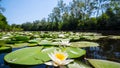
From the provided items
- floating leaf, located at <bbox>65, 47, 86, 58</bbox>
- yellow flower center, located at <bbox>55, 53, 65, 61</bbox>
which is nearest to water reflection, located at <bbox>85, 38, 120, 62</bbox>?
floating leaf, located at <bbox>65, 47, 86, 58</bbox>

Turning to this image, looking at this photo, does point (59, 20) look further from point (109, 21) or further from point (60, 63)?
→ point (60, 63)

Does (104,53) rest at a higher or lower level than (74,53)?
lower

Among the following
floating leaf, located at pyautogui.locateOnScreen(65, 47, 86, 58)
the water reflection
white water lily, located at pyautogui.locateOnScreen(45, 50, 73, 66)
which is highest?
white water lily, located at pyautogui.locateOnScreen(45, 50, 73, 66)

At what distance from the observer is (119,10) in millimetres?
20750

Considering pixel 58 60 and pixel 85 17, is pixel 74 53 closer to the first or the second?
pixel 58 60

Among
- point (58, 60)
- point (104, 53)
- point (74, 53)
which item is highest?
point (58, 60)

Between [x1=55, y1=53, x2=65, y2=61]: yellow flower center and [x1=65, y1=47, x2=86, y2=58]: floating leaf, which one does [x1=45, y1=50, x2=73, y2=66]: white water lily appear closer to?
[x1=55, y1=53, x2=65, y2=61]: yellow flower center

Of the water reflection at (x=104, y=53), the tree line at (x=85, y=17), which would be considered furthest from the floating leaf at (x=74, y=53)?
the tree line at (x=85, y=17)

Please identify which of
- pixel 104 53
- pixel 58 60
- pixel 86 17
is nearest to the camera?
pixel 58 60

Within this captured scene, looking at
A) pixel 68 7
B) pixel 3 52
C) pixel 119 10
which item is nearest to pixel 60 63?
pixel 3 52

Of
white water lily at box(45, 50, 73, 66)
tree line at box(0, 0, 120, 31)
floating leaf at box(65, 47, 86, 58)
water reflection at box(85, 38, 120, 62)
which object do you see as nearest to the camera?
white water lily at box(45, 50, 73, 66)


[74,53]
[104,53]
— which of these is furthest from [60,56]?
[104,53]

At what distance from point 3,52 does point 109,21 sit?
741 inches

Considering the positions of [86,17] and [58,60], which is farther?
[86,17]
